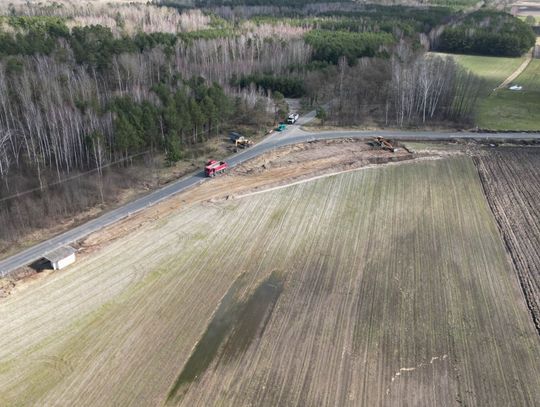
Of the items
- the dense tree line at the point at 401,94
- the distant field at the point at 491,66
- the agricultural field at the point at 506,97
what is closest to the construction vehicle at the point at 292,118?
the dense tree line at the point at 401,94

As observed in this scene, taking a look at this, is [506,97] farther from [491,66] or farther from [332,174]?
[332,174]

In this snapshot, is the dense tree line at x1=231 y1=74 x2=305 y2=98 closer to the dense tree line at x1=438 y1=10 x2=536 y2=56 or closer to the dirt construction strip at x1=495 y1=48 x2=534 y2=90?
the dirt construction strip at x1=495 y1=48 x2=534 y2=90

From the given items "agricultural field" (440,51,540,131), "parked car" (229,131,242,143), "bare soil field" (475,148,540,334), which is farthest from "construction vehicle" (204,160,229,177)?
"agricultural field" (440,51,540,131)

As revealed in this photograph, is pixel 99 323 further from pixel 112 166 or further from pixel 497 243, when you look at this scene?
pixel 497 243

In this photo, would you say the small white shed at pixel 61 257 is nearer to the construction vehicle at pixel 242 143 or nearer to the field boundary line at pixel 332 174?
the field boundary line at pixel 332 174

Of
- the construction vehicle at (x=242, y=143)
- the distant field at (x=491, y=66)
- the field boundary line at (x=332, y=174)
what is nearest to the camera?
the field boundary line at (x=332, y=174)

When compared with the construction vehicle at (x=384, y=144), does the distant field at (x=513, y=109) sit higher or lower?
higher
